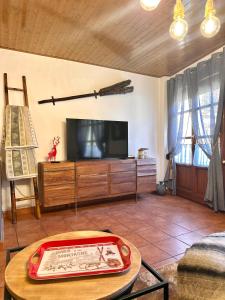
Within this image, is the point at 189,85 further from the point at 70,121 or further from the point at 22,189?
the point at 22,189

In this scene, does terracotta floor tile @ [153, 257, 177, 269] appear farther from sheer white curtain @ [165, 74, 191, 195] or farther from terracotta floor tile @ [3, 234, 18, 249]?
sheer white curtain @ [165, 74, 191, 195]

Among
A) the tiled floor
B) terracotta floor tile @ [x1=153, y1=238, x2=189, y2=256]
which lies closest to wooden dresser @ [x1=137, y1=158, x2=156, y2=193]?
the tiled floor

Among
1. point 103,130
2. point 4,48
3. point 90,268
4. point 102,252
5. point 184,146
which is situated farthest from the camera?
point 184,146

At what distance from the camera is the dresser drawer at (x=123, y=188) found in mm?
3516

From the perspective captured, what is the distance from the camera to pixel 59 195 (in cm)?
309

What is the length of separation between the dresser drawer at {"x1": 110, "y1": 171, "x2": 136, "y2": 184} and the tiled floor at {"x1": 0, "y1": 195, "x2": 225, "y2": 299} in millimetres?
425

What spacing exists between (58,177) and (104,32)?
2094mm

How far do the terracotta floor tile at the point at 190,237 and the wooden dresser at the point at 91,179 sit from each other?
1.37 meters

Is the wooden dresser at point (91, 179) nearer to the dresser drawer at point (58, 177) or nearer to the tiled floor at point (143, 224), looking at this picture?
the dresser drawer at point (58, 177)

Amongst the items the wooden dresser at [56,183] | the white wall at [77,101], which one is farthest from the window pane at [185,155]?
the wooden dresser at [56,183]

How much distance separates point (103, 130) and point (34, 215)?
5.69 feet

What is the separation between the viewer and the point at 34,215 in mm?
3139

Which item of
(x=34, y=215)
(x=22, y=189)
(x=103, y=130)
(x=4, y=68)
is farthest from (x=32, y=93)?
(x=34, y=215)

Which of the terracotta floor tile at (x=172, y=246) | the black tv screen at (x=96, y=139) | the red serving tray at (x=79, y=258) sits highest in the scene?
the black tv screen at (x=96, y=139)
